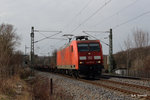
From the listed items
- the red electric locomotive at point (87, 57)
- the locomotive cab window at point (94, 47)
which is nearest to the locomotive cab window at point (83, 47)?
the red electric locomotive at point (87, 57)

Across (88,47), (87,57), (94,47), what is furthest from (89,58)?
(94,47)

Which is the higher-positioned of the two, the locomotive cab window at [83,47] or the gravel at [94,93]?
the locomotive cab window at [83,47]

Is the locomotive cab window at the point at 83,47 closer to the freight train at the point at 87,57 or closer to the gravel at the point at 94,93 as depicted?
the freight train at the point at 87,57

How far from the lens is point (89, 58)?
18250mm

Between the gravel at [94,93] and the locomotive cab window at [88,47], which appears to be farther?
the locomotive cab window at [88,47]

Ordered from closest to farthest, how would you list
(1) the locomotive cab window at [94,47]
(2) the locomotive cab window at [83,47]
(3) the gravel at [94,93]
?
(3) the gravel at [94,93], (2) the locomotive cab window at [83,47], (1) the locomotive cab window at [94,47]

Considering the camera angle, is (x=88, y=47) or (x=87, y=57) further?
(x=88, y=47)

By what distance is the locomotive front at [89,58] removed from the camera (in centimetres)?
1802

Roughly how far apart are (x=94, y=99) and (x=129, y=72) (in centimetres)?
1826

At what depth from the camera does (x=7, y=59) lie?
1188 centimetres

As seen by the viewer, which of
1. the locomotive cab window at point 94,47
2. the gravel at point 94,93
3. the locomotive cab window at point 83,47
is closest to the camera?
the gravel at point 94,93

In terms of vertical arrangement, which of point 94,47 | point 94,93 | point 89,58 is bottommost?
point 94,93

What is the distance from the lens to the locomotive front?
18.0m

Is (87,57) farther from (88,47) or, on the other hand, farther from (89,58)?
(88,47)
